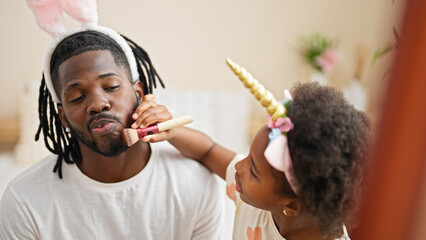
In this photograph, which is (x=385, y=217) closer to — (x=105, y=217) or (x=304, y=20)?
(x=105, y=217)

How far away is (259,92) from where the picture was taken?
750mm

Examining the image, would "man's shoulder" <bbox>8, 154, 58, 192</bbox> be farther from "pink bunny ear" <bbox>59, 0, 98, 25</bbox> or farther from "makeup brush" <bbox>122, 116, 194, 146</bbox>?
"pink bunny ear" <bbox>59, 0, 98, 25</bbox>

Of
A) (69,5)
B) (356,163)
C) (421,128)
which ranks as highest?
(69,5)

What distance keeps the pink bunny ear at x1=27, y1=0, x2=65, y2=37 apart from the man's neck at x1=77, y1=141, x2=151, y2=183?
1.04 ft

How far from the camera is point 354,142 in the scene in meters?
0.75

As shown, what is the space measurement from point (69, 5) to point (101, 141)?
35 centimetres

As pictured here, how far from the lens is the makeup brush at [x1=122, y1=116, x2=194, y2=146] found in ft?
3.01

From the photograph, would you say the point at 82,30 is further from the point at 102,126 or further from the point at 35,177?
the point at 35,177

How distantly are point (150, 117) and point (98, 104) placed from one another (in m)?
0.13

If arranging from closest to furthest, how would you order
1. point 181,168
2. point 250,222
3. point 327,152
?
point 327,152 < point 250,222 < point 181,168

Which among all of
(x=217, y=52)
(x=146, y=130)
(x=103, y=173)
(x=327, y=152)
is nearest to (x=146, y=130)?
(x=146, y=130)

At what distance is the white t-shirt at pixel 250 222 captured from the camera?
3.13 feet

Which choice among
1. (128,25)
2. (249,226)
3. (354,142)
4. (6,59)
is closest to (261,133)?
(354,142)

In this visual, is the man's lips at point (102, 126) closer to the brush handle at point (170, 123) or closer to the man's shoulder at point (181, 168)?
the brush handle at point (170, 123)
